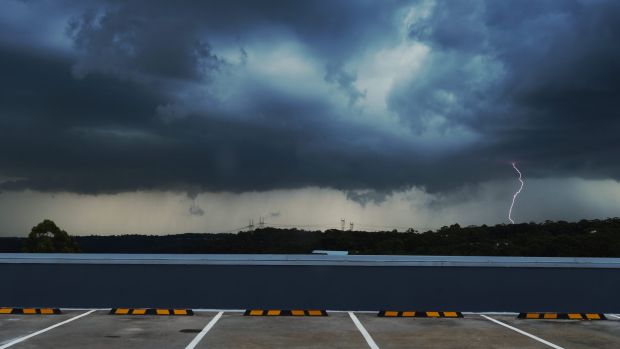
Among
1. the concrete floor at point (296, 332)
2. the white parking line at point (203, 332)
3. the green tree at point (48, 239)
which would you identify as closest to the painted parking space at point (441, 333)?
the concrete floor at point (296, 332)

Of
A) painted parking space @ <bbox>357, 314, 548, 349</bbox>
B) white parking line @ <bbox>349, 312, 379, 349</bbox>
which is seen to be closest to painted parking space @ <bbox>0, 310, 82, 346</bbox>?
white parking line @ <bbox>349, 312, 379, 349</bbox>

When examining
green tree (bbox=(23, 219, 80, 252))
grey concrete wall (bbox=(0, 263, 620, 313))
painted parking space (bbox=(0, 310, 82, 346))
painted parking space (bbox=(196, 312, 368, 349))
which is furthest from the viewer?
green tree (bbox=(23, 219, 80, 252))

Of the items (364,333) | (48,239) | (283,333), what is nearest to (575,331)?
(364,333)

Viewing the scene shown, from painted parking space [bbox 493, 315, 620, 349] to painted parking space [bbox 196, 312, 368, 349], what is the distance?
3675 mm

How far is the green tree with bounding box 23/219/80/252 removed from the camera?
219 ft

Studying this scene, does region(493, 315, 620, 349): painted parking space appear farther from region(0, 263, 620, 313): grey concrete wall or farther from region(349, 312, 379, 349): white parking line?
region(349, 312, 379, 349): white parking line

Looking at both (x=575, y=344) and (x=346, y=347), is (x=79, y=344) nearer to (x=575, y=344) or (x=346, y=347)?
(x=346, y=347)

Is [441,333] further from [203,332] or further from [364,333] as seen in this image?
[203,332]

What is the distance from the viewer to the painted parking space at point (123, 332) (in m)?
11.1

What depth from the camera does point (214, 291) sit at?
51.0ft

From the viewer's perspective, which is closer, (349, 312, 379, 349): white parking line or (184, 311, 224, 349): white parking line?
(184, 311, 224, 349): white parking line

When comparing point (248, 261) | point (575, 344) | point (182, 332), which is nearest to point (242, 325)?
point (182, 332)

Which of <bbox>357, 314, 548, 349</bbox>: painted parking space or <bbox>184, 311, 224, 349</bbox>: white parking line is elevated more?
<bbox>184, 311, 224, 349</bbox>: white parking line

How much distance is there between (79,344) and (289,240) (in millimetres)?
59204
